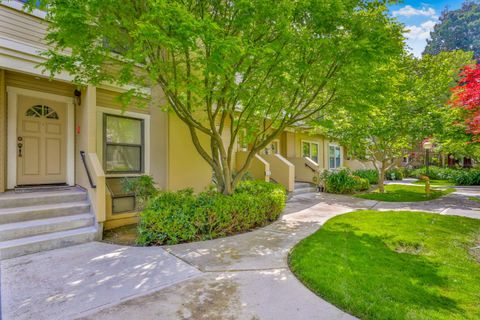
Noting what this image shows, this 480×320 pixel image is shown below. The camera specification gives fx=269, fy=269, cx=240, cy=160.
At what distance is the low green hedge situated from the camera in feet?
17.0

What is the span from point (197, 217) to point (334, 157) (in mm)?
17476

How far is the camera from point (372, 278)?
3.68 metres

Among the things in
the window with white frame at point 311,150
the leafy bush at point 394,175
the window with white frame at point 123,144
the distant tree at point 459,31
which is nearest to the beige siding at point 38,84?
the window with white frame at point 123,144

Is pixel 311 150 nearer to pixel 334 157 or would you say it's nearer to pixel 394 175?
pixel 334 157

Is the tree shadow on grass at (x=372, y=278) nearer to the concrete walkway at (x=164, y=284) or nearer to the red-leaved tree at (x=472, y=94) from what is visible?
the concrete walkway at (x=164, y=284)

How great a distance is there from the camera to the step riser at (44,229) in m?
4.72

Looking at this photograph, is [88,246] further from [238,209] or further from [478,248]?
[478,248]

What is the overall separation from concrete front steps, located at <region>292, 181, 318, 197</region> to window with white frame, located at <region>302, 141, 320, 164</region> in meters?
3.54

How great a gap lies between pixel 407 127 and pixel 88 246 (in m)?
11.6

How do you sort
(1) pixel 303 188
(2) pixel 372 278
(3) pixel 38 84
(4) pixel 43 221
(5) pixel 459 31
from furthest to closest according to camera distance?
(5) pixel 459 31 < (1) pixel 303 188 < (3) pixel 38 84 < (4) pixel 43 221 < (2) pixel 372 278

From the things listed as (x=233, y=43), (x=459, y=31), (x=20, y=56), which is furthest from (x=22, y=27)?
(x=459, y=31)

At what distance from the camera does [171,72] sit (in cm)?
561

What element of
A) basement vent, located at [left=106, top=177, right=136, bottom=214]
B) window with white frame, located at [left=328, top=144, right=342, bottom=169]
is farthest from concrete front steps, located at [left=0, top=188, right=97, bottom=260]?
window with white frame, located at [left=328, top=144, right=342, bottom=169]

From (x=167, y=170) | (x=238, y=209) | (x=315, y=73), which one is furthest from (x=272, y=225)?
(x=315, y=73)
